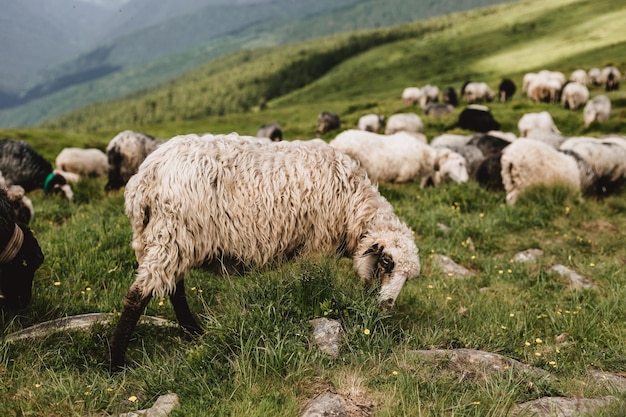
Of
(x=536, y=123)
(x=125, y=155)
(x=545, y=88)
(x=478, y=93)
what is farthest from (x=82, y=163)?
(x=478, y=93)

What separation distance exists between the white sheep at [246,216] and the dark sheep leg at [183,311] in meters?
0.01

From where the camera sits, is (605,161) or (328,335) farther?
(605,161)

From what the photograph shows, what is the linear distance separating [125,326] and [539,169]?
38.4 feet

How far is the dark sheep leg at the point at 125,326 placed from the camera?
420 cm

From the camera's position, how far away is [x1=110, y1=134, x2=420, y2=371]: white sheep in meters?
4.39

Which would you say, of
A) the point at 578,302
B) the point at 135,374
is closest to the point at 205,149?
the point at 135,374

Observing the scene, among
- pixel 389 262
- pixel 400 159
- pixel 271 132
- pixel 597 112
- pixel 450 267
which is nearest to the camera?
pixel 389 262

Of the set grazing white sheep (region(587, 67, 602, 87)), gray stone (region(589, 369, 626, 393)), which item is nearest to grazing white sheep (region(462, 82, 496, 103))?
grazing white sheep (region(587, 67, 602, 87))

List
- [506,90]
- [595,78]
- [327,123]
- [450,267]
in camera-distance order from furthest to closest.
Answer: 1. [506,90]
2. [595,78]
3. [327,123]
4. [450,267]

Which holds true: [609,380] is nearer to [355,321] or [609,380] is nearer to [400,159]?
[355,321]

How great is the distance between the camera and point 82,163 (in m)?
20.8

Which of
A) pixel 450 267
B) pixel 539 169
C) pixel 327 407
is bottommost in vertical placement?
pixel 539 169

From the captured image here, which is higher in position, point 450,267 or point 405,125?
point 450,267

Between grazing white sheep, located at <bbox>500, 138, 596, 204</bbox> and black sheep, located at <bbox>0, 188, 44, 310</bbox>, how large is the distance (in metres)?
10.9
